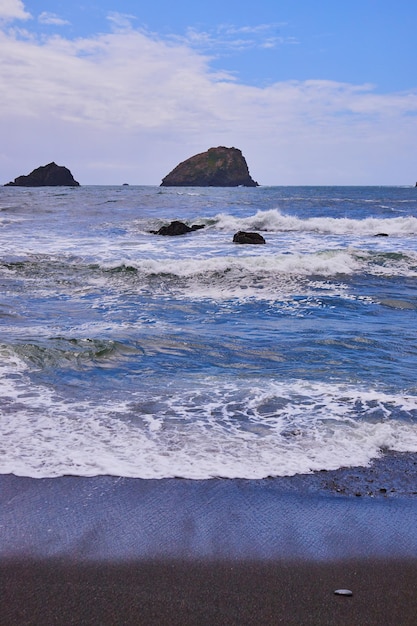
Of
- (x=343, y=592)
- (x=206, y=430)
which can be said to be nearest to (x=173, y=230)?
(x=206, y=430)

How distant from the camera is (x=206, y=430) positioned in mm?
4637

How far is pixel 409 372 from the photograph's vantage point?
630cm

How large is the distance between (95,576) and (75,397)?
109 inches

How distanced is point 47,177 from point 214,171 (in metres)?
39.2

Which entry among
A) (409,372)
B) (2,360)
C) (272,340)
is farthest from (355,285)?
(2,360)


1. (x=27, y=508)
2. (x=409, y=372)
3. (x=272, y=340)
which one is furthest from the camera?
(x=272, y=340)

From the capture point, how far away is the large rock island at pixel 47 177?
385ft

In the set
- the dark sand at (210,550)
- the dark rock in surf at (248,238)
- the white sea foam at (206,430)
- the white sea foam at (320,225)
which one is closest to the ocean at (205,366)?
the white sea foam at (206,430)

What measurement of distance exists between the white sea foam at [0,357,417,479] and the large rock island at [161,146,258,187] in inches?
5210

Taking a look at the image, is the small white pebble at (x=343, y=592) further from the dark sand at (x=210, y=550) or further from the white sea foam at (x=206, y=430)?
the white sea foam at (x=206, y=430)

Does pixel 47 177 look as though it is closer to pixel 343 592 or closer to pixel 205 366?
pixel 205 366

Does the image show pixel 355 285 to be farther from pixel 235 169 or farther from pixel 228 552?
pixel 235 169

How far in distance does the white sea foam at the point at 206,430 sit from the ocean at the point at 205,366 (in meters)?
0.02

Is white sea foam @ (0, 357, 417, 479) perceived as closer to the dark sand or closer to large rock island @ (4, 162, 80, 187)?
the dark sand
